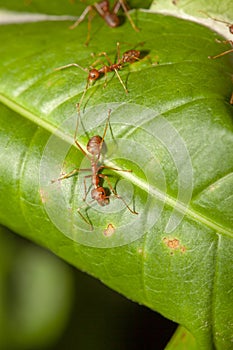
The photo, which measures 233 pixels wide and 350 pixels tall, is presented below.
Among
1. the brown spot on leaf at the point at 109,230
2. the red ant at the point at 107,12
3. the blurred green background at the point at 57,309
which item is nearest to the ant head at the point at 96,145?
the brown spot on leaf at the point at 109,230

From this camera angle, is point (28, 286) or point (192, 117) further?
point (28, 286)

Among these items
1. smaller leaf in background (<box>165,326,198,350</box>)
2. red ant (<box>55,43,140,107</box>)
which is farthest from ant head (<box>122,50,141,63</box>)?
smaller leaf in background (<box>165,326,198,350</box>)

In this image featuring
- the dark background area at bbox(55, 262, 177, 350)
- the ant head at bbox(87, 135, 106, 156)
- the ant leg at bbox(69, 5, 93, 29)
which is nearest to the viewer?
the ant head at bbox(87, 135, 106, 156)

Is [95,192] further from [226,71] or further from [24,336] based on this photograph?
[24,336]

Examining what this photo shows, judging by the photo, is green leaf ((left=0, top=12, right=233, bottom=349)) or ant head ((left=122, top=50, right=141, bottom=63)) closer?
green leaf ((left=0, top=12, right=233, bottom=349))

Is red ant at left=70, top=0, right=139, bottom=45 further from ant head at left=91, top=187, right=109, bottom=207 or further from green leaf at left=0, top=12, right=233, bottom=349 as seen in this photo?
ant head at left=91, top=187, right=109, bottom=207

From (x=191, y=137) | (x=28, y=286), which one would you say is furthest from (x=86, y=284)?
(x=191, y=137)

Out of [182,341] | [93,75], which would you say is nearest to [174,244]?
[182,341]
